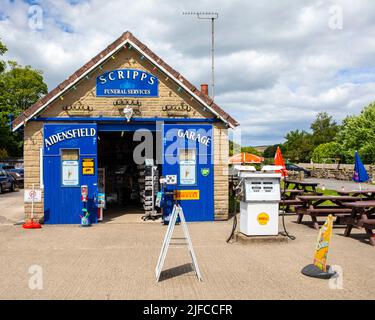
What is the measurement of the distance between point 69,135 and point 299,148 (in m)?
62.7

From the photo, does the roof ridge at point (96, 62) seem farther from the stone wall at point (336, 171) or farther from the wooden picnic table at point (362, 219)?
the stone wall at point (336, 171)

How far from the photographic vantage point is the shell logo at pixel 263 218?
10.3m

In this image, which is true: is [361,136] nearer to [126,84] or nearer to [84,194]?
[126,84]

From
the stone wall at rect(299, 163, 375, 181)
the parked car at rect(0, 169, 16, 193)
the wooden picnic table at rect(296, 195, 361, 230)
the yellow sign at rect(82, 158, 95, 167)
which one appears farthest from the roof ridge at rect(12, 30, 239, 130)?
the stone wall at rect(299, 163, 375, 181)

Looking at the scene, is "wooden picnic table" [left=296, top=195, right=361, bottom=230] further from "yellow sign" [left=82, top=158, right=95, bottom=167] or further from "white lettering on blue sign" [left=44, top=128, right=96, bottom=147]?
"white lettering on blue sign" [left=44, top=128, right=96, bottom=147]

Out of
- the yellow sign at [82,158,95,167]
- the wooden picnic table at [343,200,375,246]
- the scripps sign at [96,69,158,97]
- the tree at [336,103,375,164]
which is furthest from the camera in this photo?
the tree at [336,103,375,164]

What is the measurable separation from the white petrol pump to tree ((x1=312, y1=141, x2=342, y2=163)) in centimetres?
4819

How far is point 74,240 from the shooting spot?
36.5 feet

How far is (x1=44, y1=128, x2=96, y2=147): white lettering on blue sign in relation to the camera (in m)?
13.9

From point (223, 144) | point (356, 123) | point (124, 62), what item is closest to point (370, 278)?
point (223, 144)

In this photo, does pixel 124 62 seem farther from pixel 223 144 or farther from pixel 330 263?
pixel 330 263

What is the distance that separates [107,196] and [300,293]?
1405 cm

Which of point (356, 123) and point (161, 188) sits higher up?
point (356, 123)

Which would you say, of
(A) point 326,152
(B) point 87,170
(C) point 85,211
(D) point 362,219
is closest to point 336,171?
(A) point 326,152
